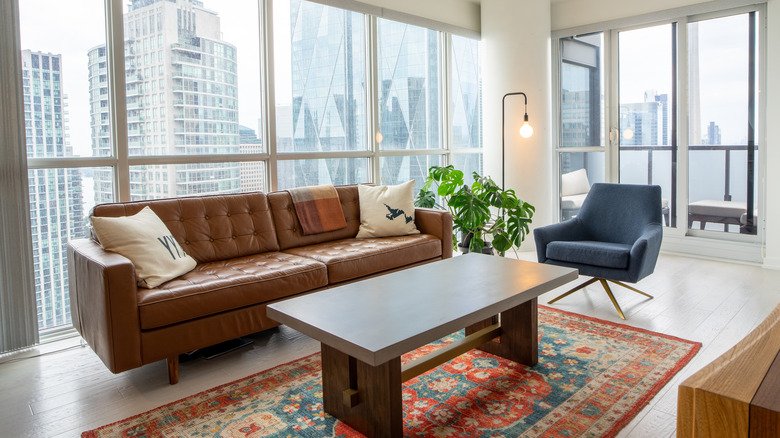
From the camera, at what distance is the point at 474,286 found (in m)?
2.55

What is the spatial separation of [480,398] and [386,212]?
6.68 feet

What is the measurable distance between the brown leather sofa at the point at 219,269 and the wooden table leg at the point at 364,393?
2.68ft

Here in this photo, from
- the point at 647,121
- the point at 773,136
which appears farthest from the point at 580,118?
the point at 773,136

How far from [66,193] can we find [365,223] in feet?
6.69

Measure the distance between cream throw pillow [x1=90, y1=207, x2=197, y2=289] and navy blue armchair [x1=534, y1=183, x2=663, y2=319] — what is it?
97.4 inches

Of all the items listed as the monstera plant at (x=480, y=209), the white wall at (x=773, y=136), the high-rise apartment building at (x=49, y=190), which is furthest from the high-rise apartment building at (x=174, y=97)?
the white wall at (x=773, y=136)

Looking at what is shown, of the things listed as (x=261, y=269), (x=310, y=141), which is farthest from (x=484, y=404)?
(x=310, y=141)

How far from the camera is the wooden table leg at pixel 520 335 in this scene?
2707 mm

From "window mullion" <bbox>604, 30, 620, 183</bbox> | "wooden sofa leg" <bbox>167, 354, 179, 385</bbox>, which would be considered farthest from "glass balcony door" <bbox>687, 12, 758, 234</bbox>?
"wooden sofa leg" <bbox>167, 354, 179, 385</bbox>

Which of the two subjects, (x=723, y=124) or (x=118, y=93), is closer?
(x=118, y=93)

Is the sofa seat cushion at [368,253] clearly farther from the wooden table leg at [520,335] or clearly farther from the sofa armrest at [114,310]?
the sofa armrest at [114,310]

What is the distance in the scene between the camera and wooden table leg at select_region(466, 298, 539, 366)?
2.71 m

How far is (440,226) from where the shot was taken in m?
4.19

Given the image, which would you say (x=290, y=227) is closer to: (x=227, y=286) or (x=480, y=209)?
(x=227, y=286)
